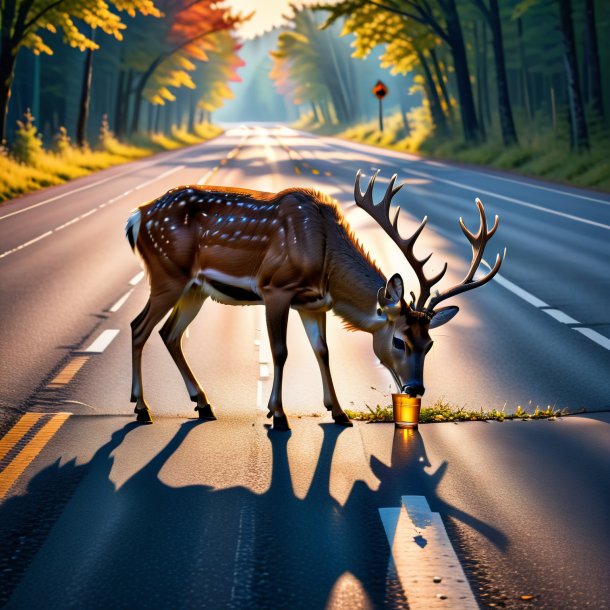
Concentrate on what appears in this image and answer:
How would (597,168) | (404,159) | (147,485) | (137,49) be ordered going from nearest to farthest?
1. (147,485)
2. (597,168)
3. (404,159)
4. (137,49)

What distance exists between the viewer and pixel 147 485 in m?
7.19

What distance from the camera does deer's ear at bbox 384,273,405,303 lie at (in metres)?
7.86

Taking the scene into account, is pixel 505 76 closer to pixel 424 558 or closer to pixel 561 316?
pixel 561 316

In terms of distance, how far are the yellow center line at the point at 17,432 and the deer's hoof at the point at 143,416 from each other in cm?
80

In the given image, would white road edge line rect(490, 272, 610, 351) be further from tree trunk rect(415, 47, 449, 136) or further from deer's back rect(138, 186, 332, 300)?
tree trunk rect(415, 47, 449, 136)

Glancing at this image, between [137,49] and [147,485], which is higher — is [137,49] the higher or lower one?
the higher one

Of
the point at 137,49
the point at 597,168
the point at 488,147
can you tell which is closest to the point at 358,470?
the point at 597,168

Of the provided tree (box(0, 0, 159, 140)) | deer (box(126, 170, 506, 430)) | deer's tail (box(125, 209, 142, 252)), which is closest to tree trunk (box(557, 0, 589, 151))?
tree (box(0, 0, 159, 140))

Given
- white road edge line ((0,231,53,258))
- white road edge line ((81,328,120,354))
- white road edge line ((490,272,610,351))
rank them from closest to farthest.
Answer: white road edge line ((81,328,120,354))
white road edge line ((490,272,610,351))
white road edge line ((0,231,53,258))

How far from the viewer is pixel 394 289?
7.89 metres

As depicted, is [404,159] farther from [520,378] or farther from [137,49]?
[520,378]

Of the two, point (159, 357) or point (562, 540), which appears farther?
point (159, 357)

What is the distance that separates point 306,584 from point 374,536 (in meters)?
0.79

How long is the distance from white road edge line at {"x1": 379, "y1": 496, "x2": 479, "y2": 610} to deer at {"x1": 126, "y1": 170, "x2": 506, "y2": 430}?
1615 millimetres
